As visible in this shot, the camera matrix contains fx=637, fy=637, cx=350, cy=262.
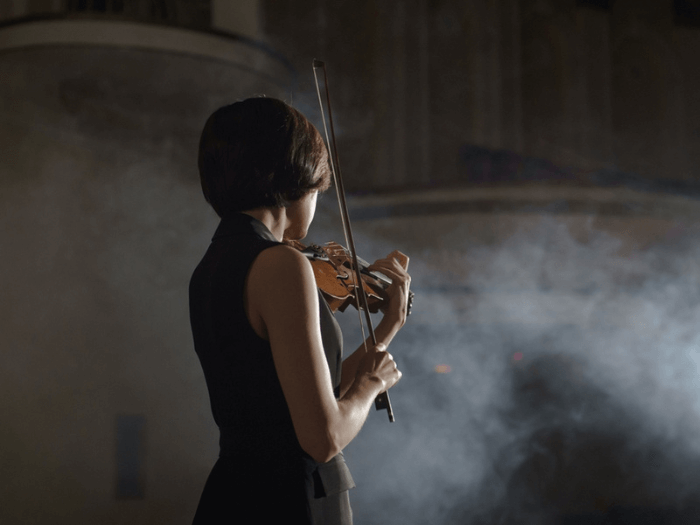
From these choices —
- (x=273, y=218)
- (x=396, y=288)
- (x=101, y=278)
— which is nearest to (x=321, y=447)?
(x=273, y=218)

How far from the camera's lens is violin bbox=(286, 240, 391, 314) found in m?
1.33

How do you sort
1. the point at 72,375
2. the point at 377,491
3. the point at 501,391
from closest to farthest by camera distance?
1. the point at 72,375
2. the point at 377,491
3. the point at 501,391

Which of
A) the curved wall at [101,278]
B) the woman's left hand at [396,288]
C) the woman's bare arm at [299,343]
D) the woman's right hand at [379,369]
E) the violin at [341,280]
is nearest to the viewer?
the woman's bare arm at [299,343]

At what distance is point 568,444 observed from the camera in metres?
3.56

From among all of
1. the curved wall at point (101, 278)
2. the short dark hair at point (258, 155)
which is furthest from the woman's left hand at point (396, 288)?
the curved wall at point (101, 278)

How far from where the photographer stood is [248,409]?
0.77 m

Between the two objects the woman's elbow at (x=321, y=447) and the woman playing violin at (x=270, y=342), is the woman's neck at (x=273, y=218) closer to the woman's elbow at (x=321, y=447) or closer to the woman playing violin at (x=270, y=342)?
the woman playing violin at (x=270, y=342)

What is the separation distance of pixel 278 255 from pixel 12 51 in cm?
285

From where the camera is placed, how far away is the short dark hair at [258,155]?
835 mm

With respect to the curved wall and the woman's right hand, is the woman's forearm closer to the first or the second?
the woman's right hand

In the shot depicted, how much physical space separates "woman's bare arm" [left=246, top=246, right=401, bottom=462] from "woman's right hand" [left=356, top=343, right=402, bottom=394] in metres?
0.09

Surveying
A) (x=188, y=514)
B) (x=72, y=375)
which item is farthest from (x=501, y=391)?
(x=72, y=375)

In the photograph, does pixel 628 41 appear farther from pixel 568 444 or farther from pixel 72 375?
pixel 72 375

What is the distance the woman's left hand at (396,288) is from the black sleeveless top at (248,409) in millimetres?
386
